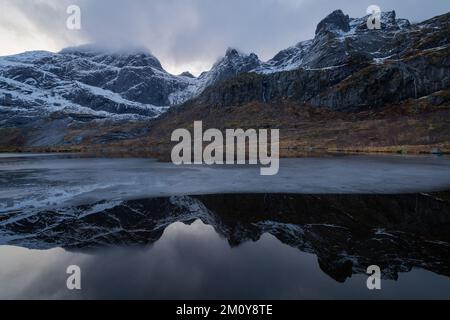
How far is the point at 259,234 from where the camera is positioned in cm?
1428

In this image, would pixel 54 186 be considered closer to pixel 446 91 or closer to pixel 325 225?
pixel 325 225

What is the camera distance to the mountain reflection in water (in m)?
10.4

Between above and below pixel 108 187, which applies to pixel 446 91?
above

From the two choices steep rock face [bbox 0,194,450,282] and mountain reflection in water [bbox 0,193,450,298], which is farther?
steep rock face [bbox 0,194,450,282]

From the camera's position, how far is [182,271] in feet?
33.6

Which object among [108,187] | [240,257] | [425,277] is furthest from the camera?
[108,187]

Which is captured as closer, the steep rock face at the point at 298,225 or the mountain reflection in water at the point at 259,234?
the mountain reflection in water at the point at 259,234

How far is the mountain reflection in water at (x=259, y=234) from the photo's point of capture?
1036cm

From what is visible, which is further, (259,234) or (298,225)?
(298,225)

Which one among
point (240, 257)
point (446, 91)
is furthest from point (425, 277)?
point (446, 91)

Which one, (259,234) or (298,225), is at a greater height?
(298,225)
